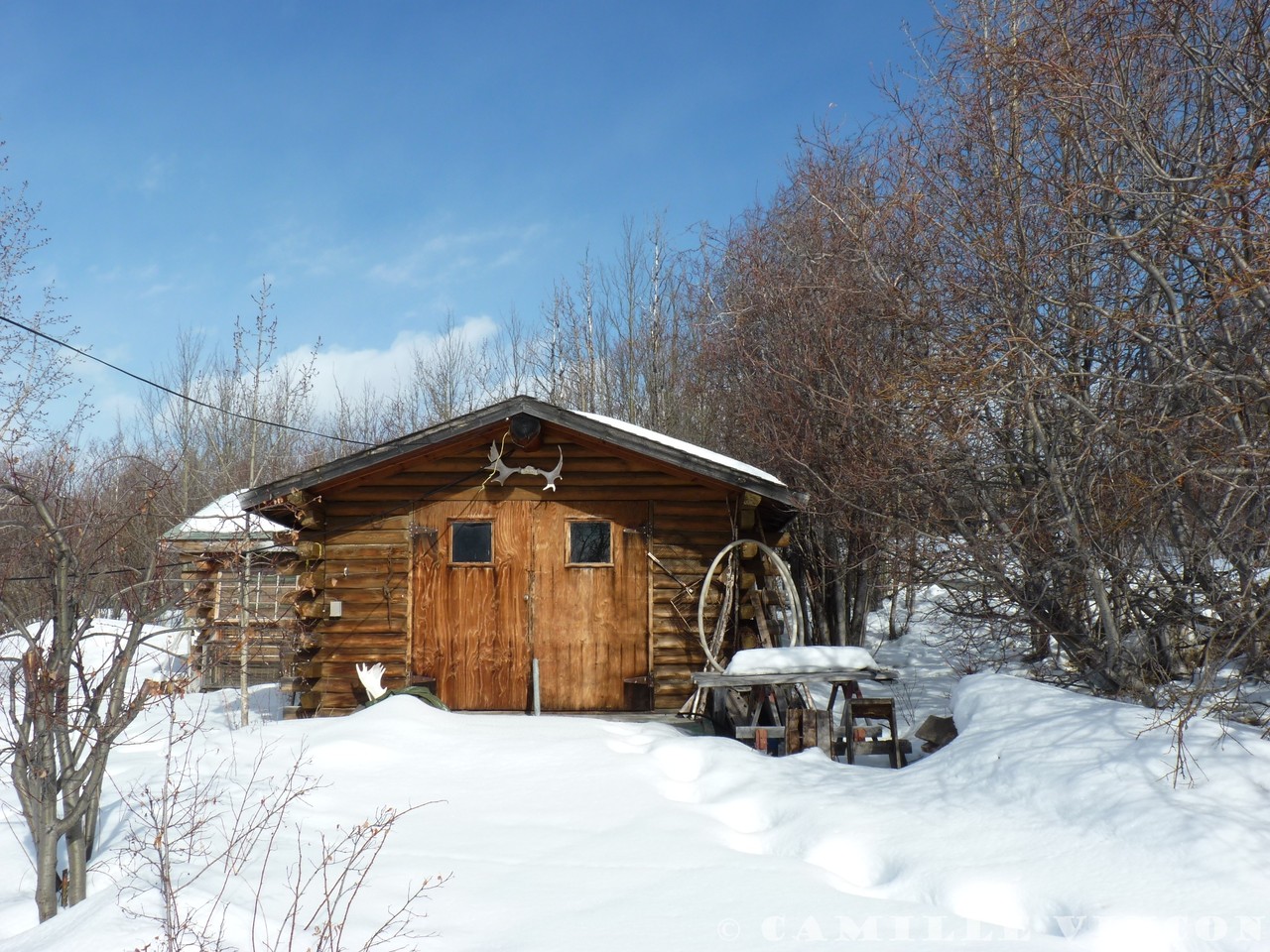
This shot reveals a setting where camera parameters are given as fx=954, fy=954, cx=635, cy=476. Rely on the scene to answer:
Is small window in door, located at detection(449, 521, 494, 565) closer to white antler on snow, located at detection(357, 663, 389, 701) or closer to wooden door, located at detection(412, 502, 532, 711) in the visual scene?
wooden door, located at detection(412, 502, 532, 711)

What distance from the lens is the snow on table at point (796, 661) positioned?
9.38m

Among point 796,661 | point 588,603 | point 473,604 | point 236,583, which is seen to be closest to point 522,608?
point 473,604

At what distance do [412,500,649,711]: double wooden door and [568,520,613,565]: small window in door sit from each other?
0.5 inches

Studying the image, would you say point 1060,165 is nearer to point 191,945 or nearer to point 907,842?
point 907,842

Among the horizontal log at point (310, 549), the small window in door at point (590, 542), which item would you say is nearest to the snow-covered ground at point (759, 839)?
the horizontal log at point (310, 549)

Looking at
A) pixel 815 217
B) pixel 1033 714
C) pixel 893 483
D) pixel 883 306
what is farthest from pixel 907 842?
pixel 815 217

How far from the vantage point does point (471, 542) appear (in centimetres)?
1123

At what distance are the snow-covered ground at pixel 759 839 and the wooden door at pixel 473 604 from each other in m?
2.82

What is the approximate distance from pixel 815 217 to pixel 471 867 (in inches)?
677

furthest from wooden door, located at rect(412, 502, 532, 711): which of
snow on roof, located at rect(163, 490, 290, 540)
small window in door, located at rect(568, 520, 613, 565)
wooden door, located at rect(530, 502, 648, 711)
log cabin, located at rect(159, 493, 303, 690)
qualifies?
snow on roof, located at rect(163, 490, 290, 540)

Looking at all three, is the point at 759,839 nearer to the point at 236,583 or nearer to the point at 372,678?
the point at 372,678

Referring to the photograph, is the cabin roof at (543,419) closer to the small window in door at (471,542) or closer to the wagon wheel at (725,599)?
the wagon wheel at (725,599)

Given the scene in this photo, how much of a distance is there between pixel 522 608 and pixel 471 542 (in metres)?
0.97

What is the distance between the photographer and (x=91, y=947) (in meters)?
4.31
